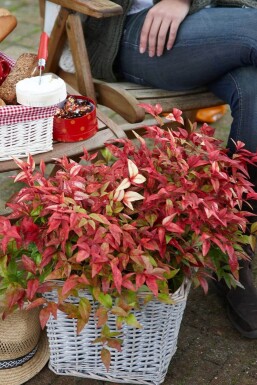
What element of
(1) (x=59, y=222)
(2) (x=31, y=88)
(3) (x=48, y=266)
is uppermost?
(2) (x=31, y=88)

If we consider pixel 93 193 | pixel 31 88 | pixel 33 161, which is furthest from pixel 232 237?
pixel 31 88

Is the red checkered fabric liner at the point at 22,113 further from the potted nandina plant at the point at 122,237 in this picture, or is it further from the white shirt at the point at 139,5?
the white shirt at the point at 139,5

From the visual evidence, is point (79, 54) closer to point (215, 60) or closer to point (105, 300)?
point (215, 60)

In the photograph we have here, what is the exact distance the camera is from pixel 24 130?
2.03m

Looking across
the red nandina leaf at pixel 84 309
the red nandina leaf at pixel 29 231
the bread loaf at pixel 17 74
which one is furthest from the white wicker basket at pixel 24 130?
the red nandina leaf at pixel 84 309

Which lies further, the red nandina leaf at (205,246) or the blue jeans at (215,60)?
the blue jeans at (215,60)

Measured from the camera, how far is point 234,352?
7.68 feet

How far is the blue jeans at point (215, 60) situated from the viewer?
94.1 inches

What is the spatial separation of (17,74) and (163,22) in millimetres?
619

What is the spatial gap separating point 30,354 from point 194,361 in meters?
0.55

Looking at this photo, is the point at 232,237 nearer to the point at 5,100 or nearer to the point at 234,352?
the point at 234,352

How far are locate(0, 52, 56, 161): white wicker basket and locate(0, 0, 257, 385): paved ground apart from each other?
0.69m

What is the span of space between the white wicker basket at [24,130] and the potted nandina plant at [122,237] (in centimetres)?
15

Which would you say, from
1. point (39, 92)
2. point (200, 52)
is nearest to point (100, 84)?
point (200, 52)
